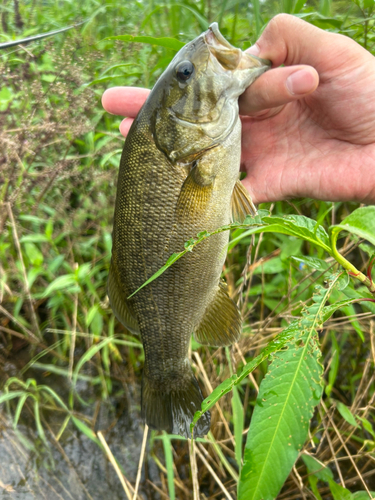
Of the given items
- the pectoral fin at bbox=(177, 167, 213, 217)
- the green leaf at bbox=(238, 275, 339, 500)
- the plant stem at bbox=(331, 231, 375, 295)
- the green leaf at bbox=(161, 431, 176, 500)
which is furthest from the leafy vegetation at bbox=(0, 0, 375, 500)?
the green leaf at bbox=(238, 275, 339, 500)

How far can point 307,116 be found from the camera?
6.16 ft

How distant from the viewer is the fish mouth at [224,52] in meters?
1.43

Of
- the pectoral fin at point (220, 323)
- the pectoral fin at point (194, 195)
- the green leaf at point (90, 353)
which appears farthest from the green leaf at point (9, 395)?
the pectoral fin at point (194, 195)

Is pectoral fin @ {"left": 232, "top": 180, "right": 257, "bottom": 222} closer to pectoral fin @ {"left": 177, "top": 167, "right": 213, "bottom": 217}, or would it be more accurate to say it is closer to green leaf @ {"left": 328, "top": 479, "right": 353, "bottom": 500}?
pectoral fin @ {"left": 177, "top": 167, "right": 213, "bottom": 217}

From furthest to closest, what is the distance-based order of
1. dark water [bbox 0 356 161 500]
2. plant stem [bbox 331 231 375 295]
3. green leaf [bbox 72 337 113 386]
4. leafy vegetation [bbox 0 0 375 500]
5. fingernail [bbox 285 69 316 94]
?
green leaf [bbox 72 337 113 386], dark water [bbox 0 356 161 500], leafy vegetation [bbox 0 0 375 500], fingernail [bbox 285 69 316 94], plant stem [bbox 331 231 375 295]

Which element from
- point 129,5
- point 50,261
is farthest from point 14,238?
point 129,5

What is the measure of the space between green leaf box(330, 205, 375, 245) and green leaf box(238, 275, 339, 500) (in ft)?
0.88

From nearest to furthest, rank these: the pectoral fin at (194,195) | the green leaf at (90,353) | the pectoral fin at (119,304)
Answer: the pectoral fin at (194,195), the pectoral fin at (119,304), the green leaf at (90,353)

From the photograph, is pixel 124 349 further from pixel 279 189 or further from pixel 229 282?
pixel 279 189

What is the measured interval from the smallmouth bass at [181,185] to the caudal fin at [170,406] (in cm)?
6

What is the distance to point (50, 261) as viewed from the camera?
252cm

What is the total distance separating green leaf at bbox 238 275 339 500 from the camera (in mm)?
698

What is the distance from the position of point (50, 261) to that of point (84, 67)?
1472 millimetres

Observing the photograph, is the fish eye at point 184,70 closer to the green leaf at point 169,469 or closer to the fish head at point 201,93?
the fish head at point 201,93
